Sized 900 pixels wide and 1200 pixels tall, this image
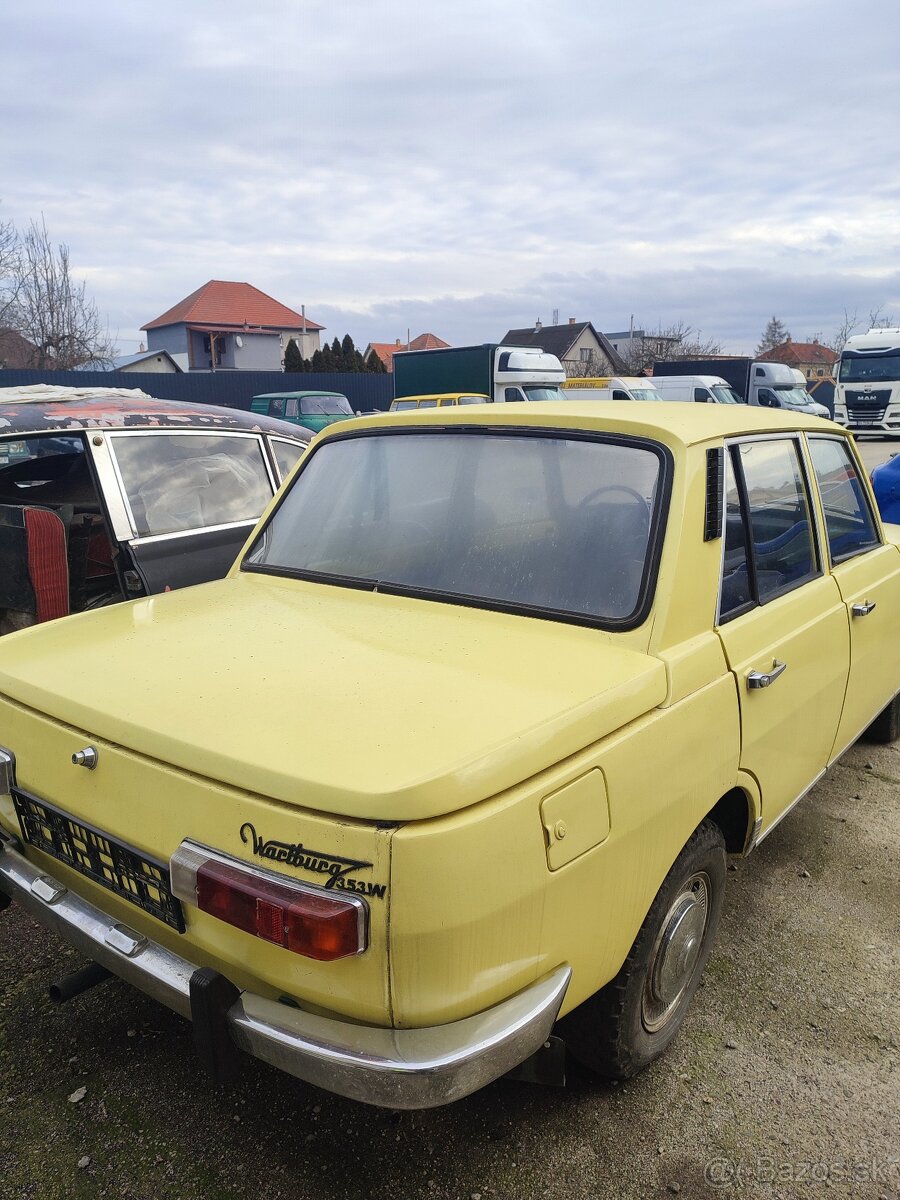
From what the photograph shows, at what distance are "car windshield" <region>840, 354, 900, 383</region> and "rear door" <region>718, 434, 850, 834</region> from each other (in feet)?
88.0

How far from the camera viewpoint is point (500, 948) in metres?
1.73

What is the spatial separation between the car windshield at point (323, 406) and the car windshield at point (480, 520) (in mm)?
18711

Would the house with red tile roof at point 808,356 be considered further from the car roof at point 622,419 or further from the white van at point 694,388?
the car roof at point 622,419

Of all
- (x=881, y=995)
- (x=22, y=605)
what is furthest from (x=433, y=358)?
(x=881, y=995)

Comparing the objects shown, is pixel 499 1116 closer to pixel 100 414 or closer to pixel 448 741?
pixel 448 741

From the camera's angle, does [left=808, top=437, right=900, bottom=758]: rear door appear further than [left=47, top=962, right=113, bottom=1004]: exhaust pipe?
Yes

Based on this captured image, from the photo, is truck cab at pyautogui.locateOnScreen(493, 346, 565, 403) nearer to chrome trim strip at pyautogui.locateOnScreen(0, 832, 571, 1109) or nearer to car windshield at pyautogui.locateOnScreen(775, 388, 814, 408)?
car windshield at pyautogui.locateOnScreen(775, 388, 814, 408)

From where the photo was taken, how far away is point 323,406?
2172cm

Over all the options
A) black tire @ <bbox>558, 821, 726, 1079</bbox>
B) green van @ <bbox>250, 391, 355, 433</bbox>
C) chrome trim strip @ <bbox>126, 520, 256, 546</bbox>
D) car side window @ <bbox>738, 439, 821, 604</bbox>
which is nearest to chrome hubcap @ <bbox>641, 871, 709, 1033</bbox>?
black tire @ <bbox>558, 821, 726, 1079</bbox>

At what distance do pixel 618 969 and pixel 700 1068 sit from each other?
703mm

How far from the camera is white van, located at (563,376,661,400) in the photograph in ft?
79.7

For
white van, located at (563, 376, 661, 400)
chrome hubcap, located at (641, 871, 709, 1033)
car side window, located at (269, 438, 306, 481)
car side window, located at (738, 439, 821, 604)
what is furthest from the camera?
white van, located at (563, 376, 661, 400)

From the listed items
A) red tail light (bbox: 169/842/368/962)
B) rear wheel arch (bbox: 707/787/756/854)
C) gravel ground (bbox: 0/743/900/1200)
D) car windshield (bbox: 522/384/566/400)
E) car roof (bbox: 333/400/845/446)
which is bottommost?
gravel ground (bbox: 0/743/900/1200)

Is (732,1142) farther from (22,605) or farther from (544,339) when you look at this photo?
(544,339)
